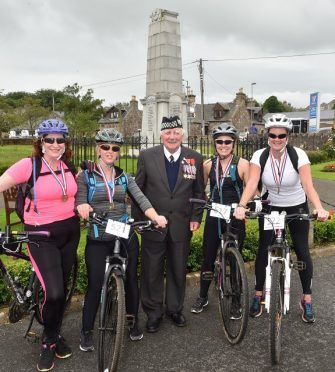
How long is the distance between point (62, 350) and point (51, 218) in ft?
4.15

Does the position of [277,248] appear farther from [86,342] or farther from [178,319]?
[86,342]

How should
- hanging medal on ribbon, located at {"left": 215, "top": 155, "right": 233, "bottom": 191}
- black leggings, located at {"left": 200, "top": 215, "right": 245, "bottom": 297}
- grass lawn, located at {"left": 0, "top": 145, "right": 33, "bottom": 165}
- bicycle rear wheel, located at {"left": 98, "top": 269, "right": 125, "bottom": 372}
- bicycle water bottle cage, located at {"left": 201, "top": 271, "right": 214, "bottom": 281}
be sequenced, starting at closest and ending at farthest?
bicycle rear wheel, located at {"left": 98, "top": 269, "right": 125, "bottom": 372}
hanging medal on ribbon, located at {"left": 215, "top": 155, "right": 233, "bottom": 191}
black leggings, located at {"left": 200, "top": 215, "right": 245, "bottom": 297}
bicycle water bottle cage, located at {"left": 201, "top": 271, "right": 214, "bottom": 281}
grass lawn, located at {"left": 0, "top": 145, "right": 33, "bottom": 165}

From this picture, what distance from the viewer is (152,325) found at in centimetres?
424

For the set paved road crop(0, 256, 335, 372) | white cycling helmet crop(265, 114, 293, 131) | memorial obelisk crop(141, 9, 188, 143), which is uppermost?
memorial obelisk crop(141, 9, 188, 143)

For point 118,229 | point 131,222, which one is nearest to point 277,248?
point 131,222

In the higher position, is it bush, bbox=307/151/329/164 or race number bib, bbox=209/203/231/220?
race number bib, bbox=209/203/231/220

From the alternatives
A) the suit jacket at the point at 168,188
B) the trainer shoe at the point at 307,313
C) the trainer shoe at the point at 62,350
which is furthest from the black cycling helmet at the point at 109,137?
the trainer shoe at the point at 307,313

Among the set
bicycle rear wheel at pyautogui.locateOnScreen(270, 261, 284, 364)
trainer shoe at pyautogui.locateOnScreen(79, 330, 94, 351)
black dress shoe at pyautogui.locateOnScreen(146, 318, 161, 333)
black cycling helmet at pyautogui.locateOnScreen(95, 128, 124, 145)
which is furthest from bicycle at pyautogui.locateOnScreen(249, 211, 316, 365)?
trainer shoe at pyautogui.locateOnScreen(79, 330, 94, 351)

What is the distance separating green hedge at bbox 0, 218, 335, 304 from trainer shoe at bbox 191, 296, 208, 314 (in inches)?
39.8

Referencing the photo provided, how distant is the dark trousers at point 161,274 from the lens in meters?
4.31

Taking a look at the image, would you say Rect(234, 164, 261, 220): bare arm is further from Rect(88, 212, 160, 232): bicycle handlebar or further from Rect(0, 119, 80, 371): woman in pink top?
Rect(0, 119, 80, 371): woman in pink top

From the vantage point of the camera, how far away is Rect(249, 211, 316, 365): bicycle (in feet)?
11.6

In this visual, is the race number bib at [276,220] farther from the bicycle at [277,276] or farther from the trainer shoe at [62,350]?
the trainer shoe at [62,350]

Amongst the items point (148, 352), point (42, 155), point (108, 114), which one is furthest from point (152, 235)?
point (108, 114)
